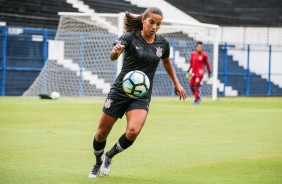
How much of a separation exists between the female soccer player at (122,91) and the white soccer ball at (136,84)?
168 mm

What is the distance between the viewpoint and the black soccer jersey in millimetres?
9219

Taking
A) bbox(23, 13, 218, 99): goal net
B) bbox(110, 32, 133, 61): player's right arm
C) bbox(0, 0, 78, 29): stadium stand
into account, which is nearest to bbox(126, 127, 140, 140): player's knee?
bbox(110, 32, 133, 61): player's right arm

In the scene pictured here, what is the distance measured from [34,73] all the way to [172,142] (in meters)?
18.3

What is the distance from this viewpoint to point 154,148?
41.9ft

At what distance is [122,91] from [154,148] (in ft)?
12.2

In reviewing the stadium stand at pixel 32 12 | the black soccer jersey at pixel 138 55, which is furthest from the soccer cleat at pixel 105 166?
the stadium stand at pixel 32 12

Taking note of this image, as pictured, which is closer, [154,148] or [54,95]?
[154,148]

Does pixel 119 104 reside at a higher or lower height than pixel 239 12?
lower

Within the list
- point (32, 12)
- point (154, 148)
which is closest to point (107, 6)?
point (32, 12)

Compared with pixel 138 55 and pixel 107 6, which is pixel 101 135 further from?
pixel 107 6

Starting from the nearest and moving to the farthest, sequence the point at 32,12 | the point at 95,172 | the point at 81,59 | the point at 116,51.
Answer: the point at 116,51 → the point at 95,172 → the point at 81,59 → the point at 32,12

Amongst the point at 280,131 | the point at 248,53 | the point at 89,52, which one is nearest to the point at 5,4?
the point at 89,52

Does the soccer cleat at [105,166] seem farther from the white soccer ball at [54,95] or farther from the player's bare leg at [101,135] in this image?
the white soccer ball at [54,95]

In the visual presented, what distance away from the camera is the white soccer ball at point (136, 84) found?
8.93 metres
